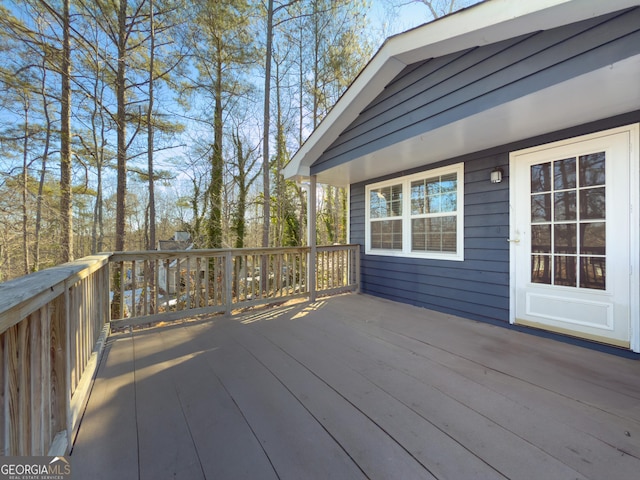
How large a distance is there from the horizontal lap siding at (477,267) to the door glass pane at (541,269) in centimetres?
24

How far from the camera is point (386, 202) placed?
15.1 ft

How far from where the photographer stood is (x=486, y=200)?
328 centimetres

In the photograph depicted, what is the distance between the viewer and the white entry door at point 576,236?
7.70ft

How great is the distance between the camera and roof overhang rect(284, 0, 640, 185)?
1.74m

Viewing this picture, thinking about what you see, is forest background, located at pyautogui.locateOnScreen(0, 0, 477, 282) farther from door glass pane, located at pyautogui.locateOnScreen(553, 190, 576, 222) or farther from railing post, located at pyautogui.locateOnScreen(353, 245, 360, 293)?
door glass pane, located at pyautogui.locateOnScreen(553, 190, 576, 222)

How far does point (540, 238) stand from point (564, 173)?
661 mm

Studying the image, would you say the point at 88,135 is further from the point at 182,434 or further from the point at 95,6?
the point at 182,434

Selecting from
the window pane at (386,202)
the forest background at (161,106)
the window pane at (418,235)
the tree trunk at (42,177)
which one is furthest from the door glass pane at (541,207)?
the tree trunk at (42,177)

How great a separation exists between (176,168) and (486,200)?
7.56 meters

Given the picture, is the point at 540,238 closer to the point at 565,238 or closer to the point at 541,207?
the point at 565,238

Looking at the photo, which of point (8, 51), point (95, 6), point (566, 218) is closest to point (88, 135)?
point (8, 51)

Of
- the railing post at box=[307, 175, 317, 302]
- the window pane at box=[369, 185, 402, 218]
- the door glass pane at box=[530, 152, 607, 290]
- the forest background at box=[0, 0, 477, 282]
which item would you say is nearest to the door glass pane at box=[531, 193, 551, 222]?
the door glass pane at box=[530, 152, 607, 290]

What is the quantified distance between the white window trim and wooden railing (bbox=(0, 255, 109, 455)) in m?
3.72

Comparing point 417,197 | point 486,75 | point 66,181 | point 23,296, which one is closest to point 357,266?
point 417,197
